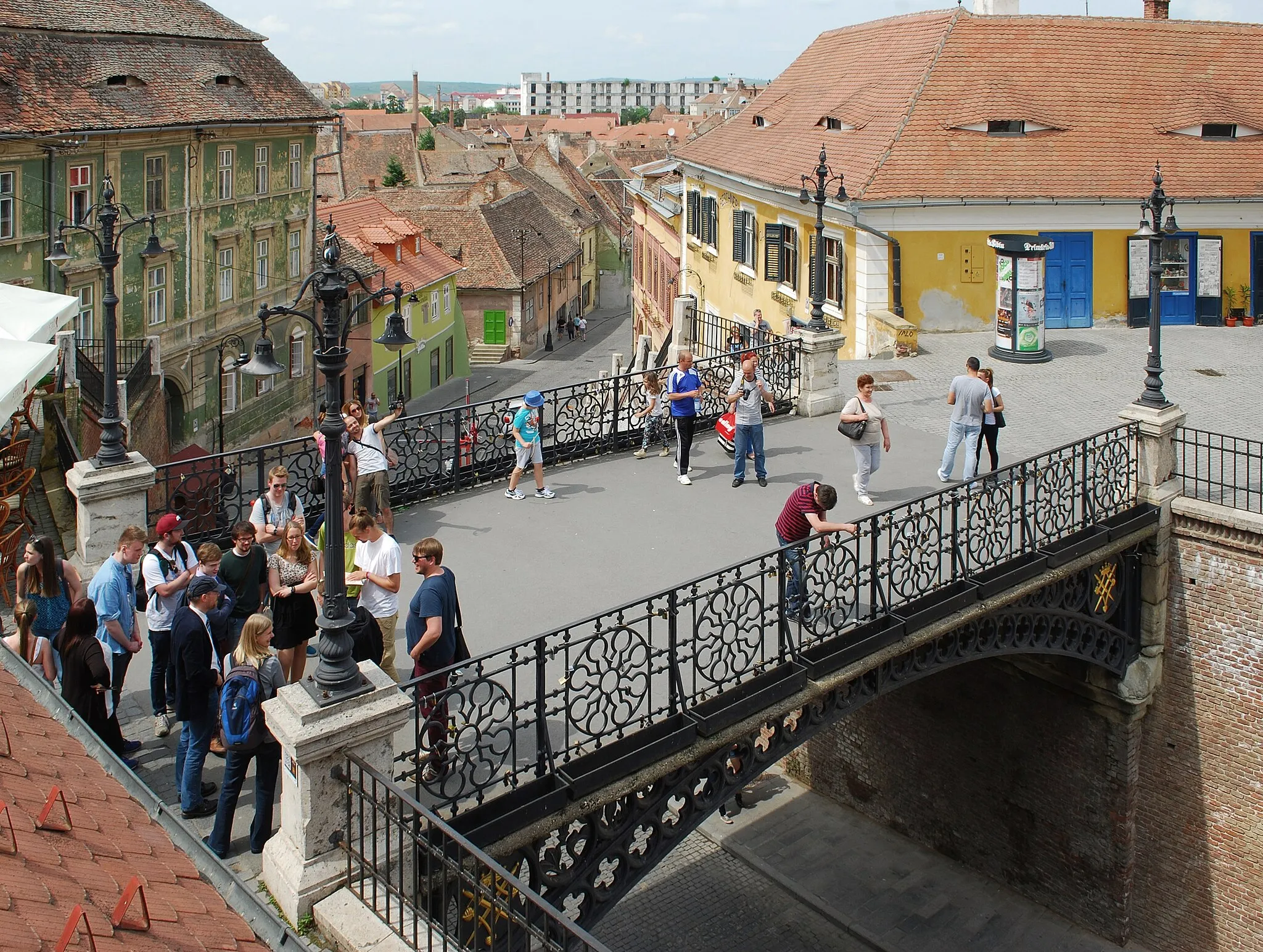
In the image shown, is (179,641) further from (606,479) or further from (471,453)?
(606,479)

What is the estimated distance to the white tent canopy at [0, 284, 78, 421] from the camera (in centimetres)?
1048

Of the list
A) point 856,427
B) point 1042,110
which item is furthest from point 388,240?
point 856,427

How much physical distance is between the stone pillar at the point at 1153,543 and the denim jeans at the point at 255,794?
10.5 meters

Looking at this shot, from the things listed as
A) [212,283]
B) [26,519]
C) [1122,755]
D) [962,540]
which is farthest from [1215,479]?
[212,283]

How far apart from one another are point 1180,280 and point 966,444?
14557 millimetres

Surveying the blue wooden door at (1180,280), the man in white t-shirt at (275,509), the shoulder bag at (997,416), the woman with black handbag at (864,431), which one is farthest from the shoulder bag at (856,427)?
the blue wooden door at (1180,280)

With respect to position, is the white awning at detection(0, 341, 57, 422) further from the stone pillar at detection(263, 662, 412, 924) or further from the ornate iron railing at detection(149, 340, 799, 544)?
the stone pillar at detection(263, 662, 412, 924)

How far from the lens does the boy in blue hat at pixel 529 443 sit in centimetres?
1412

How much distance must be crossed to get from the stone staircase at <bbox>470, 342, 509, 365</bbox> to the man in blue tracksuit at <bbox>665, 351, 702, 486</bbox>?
150 feet

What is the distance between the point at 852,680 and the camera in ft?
35.6

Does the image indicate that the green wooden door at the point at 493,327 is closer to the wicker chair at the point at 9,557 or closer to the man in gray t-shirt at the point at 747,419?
the man in gray t-shirt at the point at 747,419

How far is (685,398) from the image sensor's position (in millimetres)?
14609

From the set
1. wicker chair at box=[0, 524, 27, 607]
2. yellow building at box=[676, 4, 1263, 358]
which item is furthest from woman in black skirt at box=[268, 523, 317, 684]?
yellow building at box=[676, 4, 1263, 358]

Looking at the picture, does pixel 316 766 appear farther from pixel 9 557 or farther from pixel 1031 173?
pixel 1031 173
